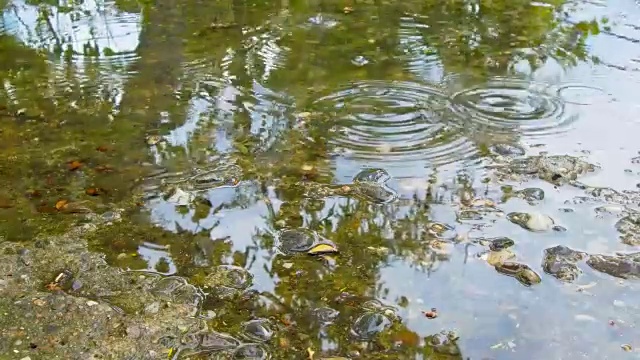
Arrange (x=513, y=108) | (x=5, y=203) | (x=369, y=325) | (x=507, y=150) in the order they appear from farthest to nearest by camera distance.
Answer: (x=513, y=108), (x=507, y=150), (x=5, y=203), (x=369, y=325)

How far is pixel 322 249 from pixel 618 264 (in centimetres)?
112

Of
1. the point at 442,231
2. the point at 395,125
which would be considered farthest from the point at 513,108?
the point at 442,231

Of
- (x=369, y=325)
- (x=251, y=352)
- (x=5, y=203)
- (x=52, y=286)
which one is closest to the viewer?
(x=251, y=352)

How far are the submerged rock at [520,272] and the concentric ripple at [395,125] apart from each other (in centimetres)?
84

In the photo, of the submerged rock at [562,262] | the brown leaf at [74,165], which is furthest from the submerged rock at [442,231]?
the brown leaf at [74,165]

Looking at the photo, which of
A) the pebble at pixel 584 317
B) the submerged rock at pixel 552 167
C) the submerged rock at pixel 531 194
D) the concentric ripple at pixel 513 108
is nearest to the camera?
the pebble at pixel 584 317

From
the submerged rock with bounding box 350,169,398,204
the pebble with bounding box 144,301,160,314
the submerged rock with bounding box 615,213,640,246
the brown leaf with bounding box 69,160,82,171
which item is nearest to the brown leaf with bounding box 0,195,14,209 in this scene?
the brown leaf with bounding box 69,160,82,171

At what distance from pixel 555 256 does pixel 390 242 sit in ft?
2.08

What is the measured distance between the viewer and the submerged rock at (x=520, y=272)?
7.90 ft

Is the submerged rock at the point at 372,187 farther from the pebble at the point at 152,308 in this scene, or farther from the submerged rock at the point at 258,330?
the pebble at the point at 152,308

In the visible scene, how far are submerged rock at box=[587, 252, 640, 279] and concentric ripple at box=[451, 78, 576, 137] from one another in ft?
3.46

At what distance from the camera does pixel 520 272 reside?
96.1 inches

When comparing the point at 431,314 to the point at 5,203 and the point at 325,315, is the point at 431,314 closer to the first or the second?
the point at 325,315

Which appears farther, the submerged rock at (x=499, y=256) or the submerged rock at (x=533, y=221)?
the submerged rock at (x=533, y=221)
